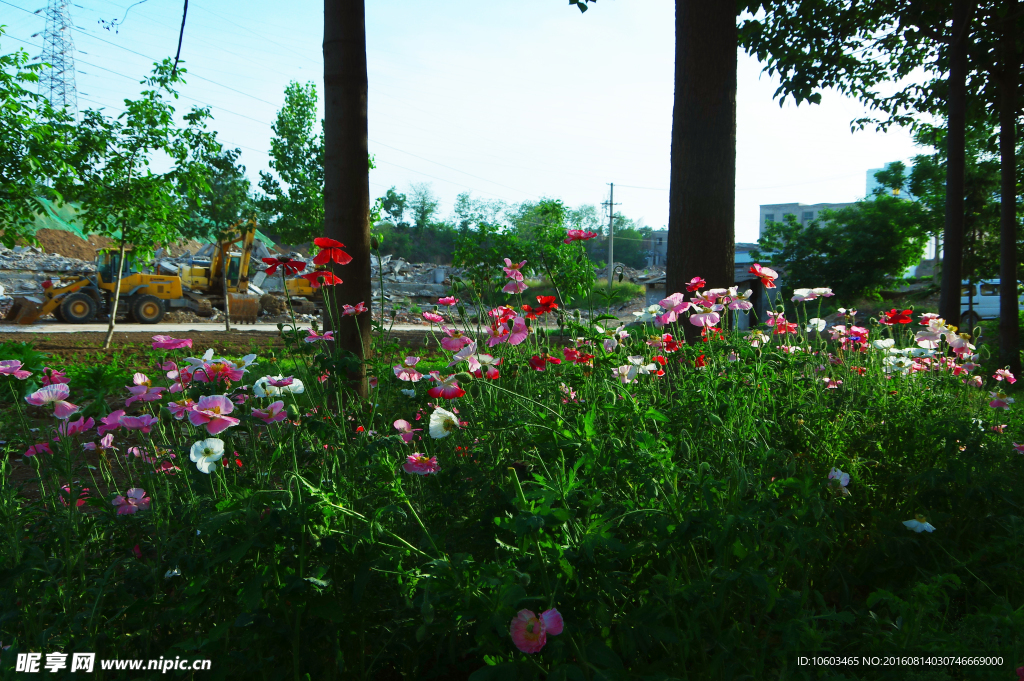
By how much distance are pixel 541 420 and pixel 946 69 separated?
9.22m

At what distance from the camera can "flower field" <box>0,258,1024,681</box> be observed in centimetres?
135

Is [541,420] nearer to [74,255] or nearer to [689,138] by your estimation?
[689,138]

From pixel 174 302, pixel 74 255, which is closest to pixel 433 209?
pixel 74 255

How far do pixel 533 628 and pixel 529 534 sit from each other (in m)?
0.21

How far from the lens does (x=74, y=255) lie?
1574 inches

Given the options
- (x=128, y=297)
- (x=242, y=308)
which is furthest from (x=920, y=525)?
(x=242, y=308)

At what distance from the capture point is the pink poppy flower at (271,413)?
1.88m

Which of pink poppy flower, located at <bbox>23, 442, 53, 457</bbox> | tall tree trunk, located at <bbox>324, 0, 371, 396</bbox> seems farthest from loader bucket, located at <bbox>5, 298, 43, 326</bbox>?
pink poppy flower, located at <bbox>23, 442, 53, 457</bbox>

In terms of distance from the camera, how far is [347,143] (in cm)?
411

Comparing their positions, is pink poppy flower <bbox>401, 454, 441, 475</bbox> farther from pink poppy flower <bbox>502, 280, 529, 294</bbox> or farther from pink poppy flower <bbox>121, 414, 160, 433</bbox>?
pink poppy flower <bbox>502, 280, 529, 294</bbox>

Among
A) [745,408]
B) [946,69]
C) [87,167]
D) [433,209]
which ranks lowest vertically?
[745,408]

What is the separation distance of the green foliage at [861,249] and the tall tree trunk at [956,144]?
17193 millimetres

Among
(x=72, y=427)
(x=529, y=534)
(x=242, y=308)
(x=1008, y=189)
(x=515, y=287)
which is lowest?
(x=529, y=534)

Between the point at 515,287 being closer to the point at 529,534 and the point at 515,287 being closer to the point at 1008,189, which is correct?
the point at 529,534
